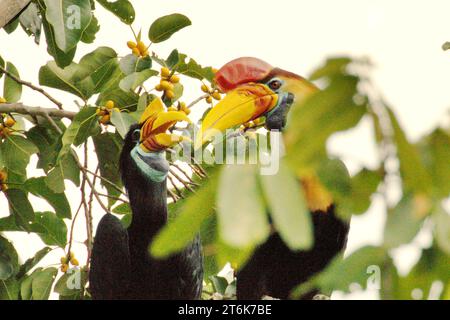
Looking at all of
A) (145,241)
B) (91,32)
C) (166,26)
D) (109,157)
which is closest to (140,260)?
(145,241)

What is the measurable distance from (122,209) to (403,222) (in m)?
1.37

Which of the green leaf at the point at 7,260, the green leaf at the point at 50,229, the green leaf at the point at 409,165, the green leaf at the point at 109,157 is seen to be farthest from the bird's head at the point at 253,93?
the green leaf at the point at 409,165

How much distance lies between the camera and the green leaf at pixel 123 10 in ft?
6.14

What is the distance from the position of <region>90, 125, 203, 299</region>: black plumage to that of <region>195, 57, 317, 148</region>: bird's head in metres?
0.19

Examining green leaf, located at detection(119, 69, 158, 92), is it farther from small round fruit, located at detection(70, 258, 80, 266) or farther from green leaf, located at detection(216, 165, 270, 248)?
green leaf, located at detection(216, 165, 270, 248)

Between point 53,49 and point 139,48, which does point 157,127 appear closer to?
point 139,48

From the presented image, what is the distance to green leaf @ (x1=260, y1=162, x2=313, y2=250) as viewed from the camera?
0.57 metres

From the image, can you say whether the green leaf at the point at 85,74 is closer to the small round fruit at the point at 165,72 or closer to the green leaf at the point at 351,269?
the small round fruit at the point at 165,72

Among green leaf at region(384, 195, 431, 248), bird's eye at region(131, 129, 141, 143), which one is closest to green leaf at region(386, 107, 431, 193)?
green leaf at region(384, 195, 431, 248)

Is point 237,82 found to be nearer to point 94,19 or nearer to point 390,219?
point 94,19

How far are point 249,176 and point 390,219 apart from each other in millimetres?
111

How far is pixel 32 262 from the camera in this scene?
1984mm

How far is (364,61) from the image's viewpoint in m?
0.61
